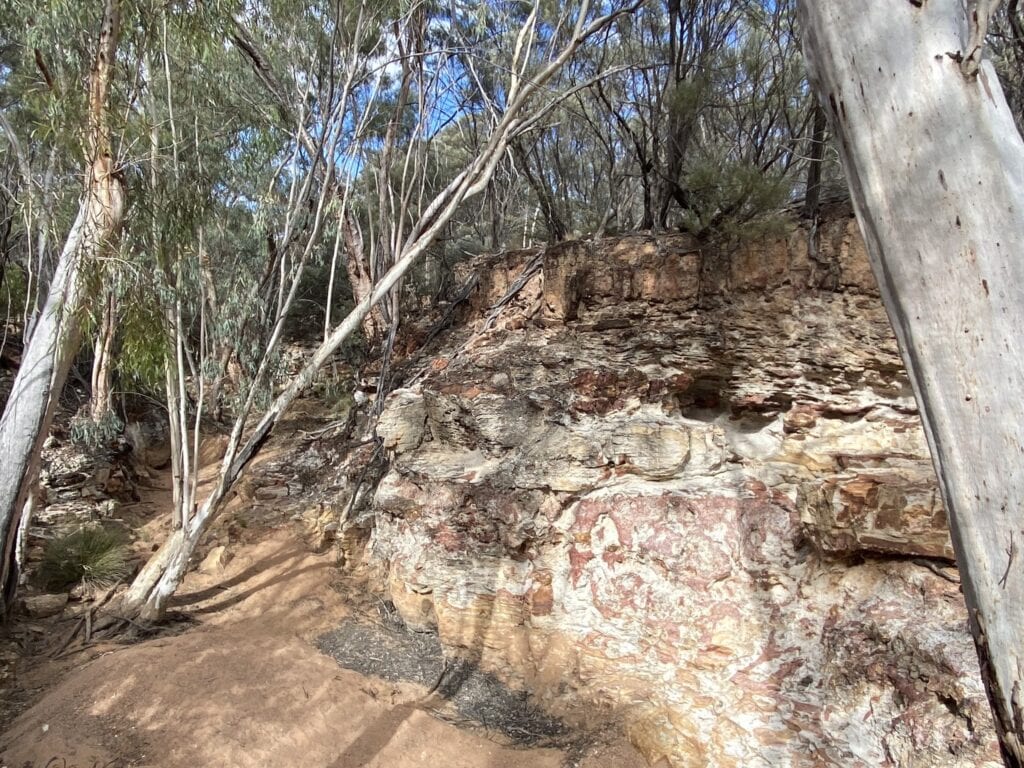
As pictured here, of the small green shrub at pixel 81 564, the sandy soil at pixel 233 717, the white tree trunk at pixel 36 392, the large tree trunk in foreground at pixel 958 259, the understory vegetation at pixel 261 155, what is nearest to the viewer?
the large tree trunk in foreground at pixel 958 259

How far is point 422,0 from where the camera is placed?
6113 mm

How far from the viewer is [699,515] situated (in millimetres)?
4094

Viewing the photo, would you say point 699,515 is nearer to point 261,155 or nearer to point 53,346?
point 53,346

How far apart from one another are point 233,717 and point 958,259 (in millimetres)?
4274

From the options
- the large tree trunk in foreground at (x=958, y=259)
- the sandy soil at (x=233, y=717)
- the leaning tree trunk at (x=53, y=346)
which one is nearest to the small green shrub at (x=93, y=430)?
the leaning tree trunk at (x=53, y=346)

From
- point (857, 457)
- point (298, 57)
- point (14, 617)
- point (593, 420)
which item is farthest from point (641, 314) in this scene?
point (14, 617)

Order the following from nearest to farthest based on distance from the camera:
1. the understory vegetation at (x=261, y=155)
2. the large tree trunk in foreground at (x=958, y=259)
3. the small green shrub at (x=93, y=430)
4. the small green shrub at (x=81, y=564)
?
the large tree trunk in foreground at (x=958, y=259)
the understory vegetation at (x=261, y=155)
the small green shrub at (x=81, y=564)
the small green shrub at (x=93, y=430)

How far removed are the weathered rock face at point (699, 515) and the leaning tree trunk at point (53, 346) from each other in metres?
2.49

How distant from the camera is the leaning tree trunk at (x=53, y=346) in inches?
159

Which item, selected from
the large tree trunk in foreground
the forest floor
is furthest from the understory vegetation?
the large tree trunk in foreground

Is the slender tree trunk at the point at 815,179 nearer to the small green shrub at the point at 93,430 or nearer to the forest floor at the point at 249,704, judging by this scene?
the forest floor at the point at 249,704

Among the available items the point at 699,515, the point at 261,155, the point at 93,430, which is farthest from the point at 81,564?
the point at 699,515

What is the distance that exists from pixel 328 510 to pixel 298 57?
209 inches

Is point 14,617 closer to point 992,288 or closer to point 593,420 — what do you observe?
point 593,420
